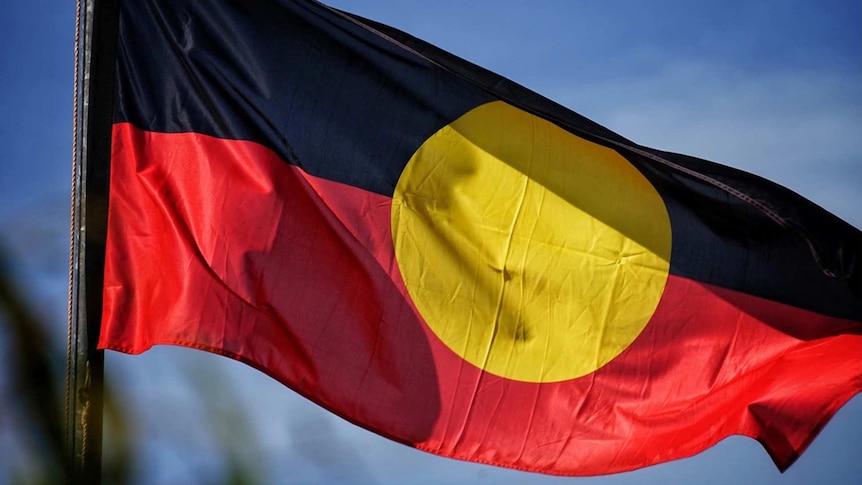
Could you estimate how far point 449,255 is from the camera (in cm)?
636

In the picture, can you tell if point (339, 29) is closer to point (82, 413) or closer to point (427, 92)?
point (427, 92)

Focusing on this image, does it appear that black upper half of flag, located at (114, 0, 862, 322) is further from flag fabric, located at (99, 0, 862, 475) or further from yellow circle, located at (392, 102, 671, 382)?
yellow circle, located at (392, 102, 671, 382)

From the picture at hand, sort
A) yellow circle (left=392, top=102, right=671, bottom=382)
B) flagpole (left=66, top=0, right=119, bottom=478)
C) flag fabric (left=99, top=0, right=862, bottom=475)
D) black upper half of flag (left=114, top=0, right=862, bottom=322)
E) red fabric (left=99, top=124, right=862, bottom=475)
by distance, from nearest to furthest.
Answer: flagpole (left=66, top=0, right=119, bottom=478) → red fabric (left=99, top=124, right=862, bottom=475) → flag fabric (left=99, top=0, right=862, bottom=475) → black upper half of flag (left=114, top=0, right=862, bottom=322) → yellow circle (left=392, top=102, right=671, bottom=382)

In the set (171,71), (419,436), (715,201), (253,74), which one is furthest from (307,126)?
(715,201)

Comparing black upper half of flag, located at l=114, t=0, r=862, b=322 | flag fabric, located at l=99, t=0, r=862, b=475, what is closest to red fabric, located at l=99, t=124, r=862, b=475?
flag fabric, located at l=99, t=0, r=862, b=475

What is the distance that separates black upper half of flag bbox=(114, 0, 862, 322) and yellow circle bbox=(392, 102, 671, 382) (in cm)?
14

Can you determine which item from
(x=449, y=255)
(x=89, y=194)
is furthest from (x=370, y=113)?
(x=89, y=194)

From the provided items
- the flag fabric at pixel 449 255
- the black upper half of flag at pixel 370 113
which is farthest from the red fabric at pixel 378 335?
the black upper half of flag at pixel 370 113

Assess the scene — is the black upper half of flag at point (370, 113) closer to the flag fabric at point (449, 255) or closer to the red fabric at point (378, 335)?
the flag fabric at point (449, 255)

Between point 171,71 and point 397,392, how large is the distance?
2.23 meters

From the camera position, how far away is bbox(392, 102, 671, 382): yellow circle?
6324 mm

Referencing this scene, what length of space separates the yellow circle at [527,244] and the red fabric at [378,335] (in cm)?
13

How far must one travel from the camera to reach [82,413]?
452 centimetres

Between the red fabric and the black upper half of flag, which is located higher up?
the black upper half of flag
